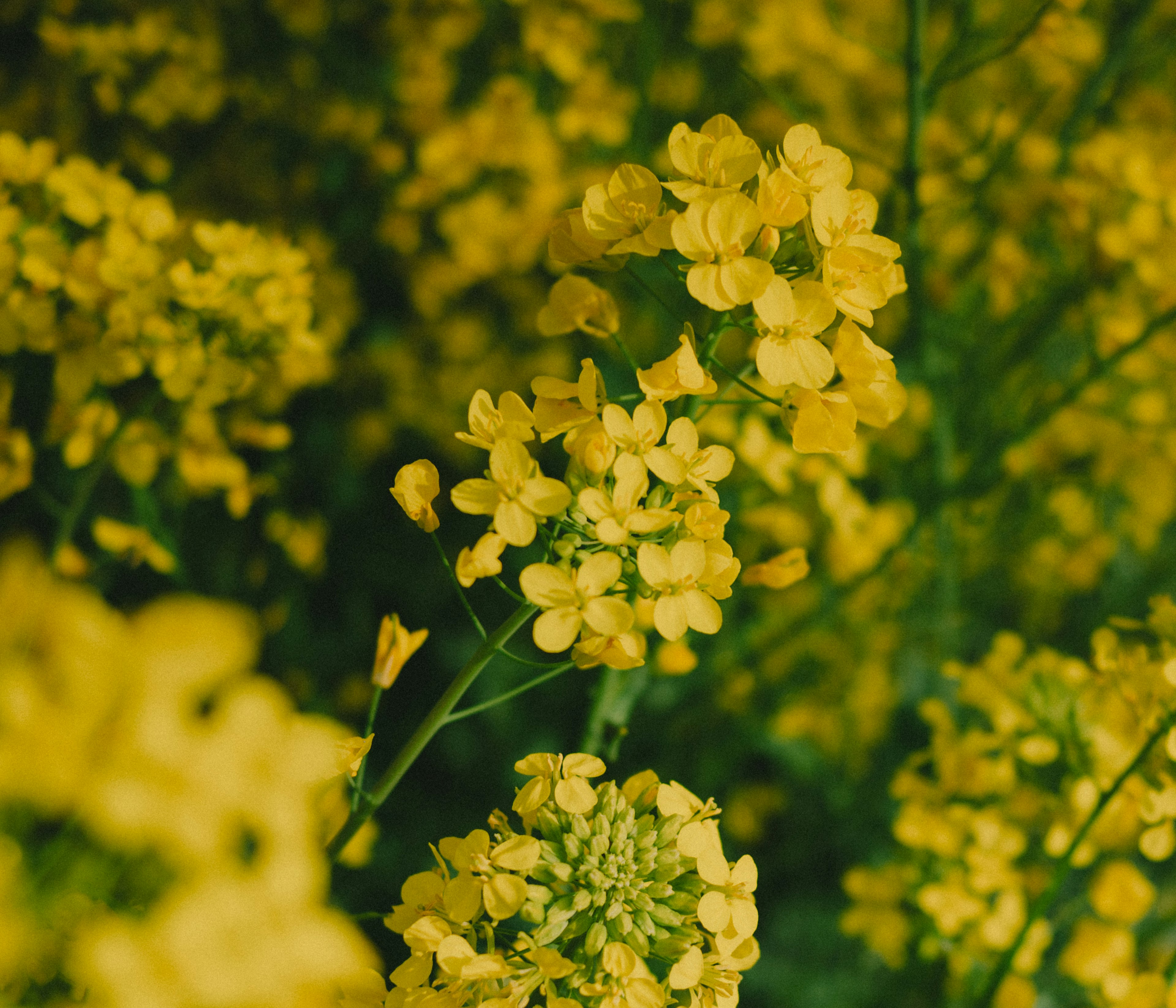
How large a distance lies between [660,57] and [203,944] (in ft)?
7.75

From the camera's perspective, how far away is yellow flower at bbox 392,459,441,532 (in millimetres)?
687

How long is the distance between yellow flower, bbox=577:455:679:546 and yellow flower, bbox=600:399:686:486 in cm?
1

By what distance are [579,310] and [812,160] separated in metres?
0.24

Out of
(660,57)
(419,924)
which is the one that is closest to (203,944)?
(419,924)

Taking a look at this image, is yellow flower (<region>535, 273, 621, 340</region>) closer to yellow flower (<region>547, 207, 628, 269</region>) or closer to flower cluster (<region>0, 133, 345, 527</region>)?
yellow flower (<region>547, 207, 628, 269</region>)

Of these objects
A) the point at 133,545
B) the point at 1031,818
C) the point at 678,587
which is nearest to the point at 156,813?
the point at 678,587

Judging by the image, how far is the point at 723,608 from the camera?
4.88 ft

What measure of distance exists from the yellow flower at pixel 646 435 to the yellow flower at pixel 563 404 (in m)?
0.02

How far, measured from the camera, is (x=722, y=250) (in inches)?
24.0

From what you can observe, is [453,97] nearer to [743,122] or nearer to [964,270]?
[743,122]

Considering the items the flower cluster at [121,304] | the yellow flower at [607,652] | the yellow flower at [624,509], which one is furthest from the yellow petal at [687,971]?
the flower cluster at [121,304]

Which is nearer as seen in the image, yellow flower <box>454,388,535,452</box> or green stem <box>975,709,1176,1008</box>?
yellow flower <box>454,388,535,452</box>

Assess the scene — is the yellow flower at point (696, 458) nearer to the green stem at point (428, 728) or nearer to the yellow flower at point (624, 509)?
the yellow flower at point (624, 509)

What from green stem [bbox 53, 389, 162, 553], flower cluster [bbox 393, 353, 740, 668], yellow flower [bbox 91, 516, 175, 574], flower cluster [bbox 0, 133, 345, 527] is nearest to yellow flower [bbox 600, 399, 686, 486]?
flower cluster [bbox 393, 353, 740, 668]
